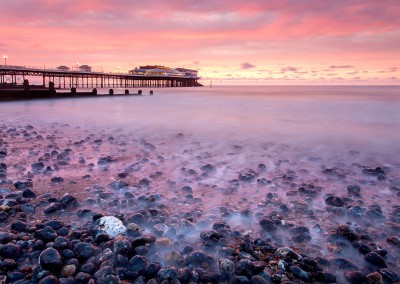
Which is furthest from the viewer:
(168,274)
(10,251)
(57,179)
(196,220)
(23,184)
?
(57,179)

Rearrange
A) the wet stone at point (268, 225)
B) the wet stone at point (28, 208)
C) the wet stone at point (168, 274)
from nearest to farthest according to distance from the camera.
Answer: the wet stone at point (168, 274), the wet stone at point (268, 225), the wet stone at point (28, 208)

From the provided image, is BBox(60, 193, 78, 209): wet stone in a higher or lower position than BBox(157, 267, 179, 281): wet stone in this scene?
higher

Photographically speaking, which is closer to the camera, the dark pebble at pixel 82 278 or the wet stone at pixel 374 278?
the dark pebble at pixel 82 278

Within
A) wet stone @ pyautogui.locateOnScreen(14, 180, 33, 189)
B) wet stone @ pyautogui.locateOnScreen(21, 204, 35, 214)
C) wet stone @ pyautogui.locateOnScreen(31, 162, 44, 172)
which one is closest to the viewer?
wet stone @ pyautogui.locateOnScreen(21, 204, 35, 214)

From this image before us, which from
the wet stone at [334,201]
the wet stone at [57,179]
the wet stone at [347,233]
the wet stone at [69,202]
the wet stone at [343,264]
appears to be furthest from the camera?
the wet stone at [57,179]

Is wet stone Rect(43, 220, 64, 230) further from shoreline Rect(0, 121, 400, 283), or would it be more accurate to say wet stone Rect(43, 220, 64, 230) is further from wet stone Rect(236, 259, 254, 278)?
wet stone Rect(236, 259, 254, 278)

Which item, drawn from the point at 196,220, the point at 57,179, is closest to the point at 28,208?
the point at 57,179

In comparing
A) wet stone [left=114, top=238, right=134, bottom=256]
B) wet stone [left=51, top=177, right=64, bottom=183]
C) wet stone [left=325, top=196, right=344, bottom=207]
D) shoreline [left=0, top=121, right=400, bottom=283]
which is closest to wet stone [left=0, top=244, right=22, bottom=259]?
shoreline [left=0, top=121, right=400, bottom=283]

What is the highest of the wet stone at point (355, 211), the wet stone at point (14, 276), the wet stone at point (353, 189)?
the wet stone at point (353, 189)

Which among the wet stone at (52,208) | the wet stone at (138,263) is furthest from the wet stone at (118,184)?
the wet stone at (138,263)

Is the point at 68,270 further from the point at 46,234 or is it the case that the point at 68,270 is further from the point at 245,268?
the point at 245,268

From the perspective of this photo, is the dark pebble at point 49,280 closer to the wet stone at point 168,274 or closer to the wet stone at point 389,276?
the wet stone at point 168,274

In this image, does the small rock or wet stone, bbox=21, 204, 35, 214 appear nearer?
the small rock

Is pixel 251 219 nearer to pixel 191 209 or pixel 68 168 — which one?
pixel 191 209
